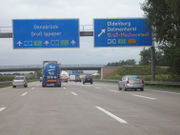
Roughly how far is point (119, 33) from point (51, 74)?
30.9 ft

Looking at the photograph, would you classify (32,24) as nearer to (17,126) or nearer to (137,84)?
(137,84)

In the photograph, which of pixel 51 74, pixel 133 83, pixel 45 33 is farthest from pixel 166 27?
pixel 51 74

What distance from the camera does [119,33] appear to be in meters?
29.7

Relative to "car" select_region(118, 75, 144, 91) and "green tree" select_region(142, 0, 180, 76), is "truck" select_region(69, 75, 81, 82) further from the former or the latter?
"car" select_region(118, 75, 144, 91)

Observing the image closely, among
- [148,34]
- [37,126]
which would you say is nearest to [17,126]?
[37,126]

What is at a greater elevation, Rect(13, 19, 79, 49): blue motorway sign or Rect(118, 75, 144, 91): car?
Rect(13, 19, 79, 49): blue motorway sign

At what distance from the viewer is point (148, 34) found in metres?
30.0

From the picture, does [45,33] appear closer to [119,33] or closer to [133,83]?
[119,33]

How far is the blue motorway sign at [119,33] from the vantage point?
2962 cm

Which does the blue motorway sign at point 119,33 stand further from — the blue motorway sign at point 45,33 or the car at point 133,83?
the car at point 133,83

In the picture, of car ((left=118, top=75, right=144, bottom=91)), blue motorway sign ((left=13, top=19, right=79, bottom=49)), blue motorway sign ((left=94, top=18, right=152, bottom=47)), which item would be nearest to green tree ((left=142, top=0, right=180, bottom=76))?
blue motorway sign ((left=94, top=18, right=152, bottom=47))

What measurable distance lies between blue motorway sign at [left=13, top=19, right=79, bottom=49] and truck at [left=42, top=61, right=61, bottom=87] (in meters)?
3.24

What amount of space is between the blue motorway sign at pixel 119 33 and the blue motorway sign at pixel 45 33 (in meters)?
2.49

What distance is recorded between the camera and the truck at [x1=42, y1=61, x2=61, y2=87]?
3183cm
